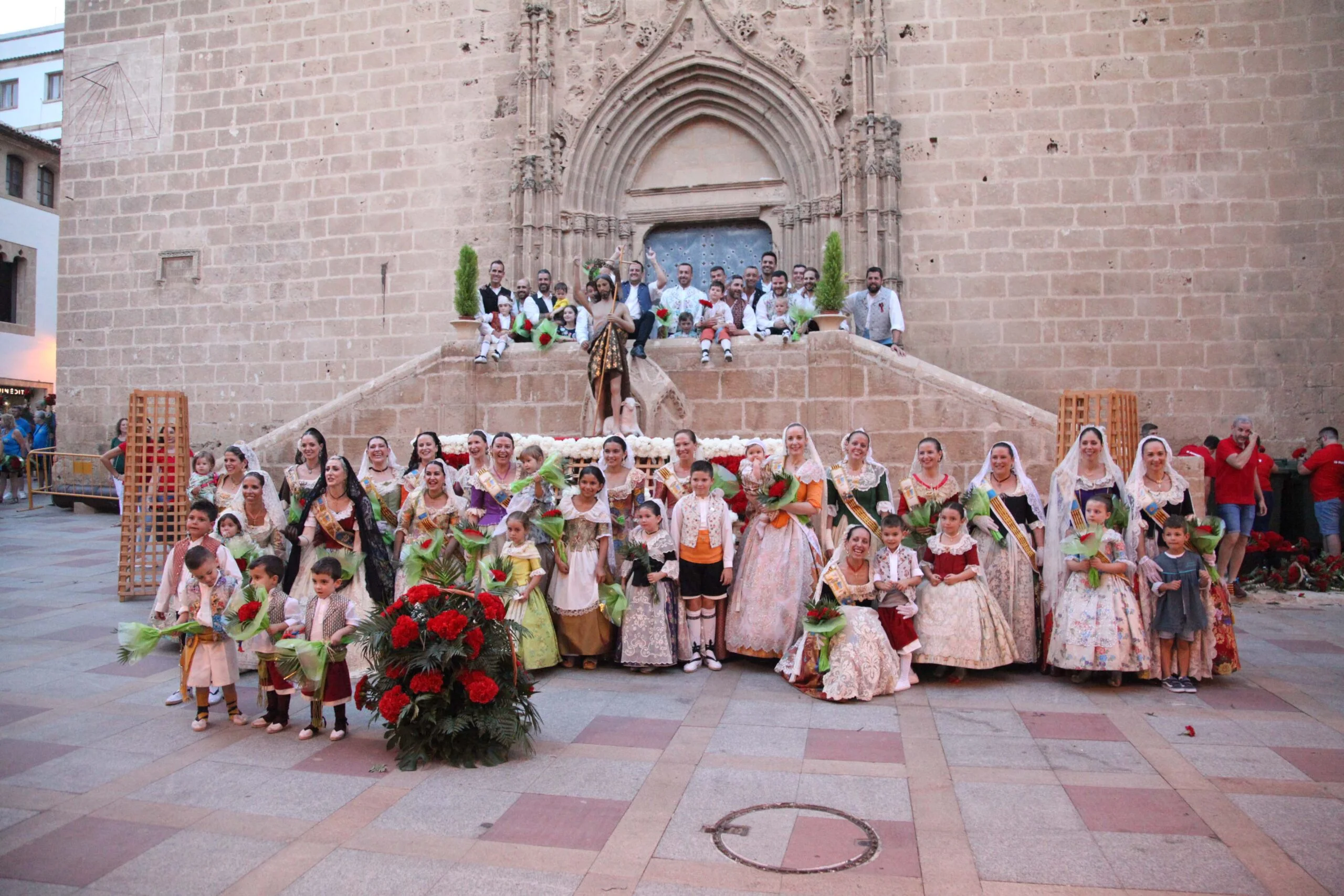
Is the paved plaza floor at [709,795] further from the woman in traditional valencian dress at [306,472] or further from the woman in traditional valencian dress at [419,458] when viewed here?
the woman in traditional valencian dress at [419,458]

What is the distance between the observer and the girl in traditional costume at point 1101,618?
592 cm

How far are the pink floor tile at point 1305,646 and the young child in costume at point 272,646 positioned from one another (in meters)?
7.23

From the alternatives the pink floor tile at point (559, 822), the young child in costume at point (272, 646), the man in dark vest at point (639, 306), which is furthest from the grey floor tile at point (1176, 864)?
the man in dark vest at point (639, 306)

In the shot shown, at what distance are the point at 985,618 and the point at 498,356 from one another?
639cm

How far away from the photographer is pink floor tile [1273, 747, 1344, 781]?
14.4 ft

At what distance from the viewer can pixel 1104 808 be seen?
398 centimetres

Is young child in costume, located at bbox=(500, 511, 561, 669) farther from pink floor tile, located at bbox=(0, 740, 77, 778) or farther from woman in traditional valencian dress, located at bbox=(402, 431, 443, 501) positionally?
pink floor tile, located at bbox=(0, 740, 77, 778)

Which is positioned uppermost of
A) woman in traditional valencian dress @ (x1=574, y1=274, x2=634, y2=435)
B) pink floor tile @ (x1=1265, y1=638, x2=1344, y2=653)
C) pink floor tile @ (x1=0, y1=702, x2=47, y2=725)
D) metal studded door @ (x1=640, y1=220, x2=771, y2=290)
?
metal studded door @ (x1=640, y1=220, x2=771, y2=290)

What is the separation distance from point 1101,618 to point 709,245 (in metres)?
9.70

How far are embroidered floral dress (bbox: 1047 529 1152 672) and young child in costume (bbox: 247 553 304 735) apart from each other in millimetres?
4836

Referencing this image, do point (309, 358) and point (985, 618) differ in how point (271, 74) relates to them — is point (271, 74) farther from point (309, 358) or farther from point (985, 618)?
point (985, 618)

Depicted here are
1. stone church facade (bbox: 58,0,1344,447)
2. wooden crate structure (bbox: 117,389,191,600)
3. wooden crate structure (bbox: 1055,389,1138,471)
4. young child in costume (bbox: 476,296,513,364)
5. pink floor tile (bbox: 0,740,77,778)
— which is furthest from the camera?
stone church facade (bbox: 58,0,1344,447)

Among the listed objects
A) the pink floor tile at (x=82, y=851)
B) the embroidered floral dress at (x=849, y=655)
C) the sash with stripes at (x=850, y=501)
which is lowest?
the pink floor tile at (x=82, y=851)

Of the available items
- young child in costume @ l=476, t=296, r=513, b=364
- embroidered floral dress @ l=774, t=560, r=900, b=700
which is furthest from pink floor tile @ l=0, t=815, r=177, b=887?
young child in costume @ l=476, t=296, r=513, b=364
